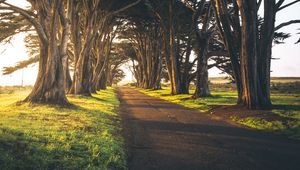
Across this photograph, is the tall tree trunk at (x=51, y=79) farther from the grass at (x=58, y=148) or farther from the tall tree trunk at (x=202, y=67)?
the tall tree trunk at (x=202, y=67)

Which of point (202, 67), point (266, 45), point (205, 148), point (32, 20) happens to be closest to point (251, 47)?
point (266, 45)

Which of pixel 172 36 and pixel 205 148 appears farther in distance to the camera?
pixel 172 36

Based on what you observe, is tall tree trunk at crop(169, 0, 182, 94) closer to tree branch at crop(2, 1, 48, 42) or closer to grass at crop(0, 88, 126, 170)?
tree branch at crop(2, 1, 48, 42)

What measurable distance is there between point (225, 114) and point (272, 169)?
24.9 feet

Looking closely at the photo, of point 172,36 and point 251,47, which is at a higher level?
point 172,36

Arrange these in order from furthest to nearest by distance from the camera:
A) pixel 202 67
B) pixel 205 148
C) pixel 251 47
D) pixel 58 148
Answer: pixel 202 67 → pixel 251 47 → pixel 205 148 → pixel 58 148

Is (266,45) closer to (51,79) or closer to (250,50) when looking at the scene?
(250,50)

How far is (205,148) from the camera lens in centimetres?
612

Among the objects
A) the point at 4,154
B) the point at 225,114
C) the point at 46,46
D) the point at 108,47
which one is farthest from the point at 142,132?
the point at 108,47

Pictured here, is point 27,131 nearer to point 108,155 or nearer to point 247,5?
point 108,155

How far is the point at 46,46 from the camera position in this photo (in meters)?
14.4

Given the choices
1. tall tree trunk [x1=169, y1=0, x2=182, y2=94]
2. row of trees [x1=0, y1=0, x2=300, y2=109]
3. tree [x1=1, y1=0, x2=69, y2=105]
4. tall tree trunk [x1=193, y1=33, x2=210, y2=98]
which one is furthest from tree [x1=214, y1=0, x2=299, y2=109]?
tall tree trunk [x1=169, y1=0, x2=182, y2=94]

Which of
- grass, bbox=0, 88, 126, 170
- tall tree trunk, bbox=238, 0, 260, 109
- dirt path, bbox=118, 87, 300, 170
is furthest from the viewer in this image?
tall tree trunk, bbox=238, 0, 260, 109

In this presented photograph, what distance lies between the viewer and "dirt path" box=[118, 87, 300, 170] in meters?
4.98
